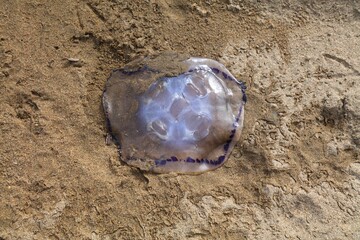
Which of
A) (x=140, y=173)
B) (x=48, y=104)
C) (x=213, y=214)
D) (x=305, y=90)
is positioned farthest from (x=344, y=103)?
(x=48, y=104)

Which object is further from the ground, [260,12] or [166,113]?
[260,12]

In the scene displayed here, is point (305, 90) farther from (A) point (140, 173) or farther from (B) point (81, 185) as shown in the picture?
(B) point (81, 185)

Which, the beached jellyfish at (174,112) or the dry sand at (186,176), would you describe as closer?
the dry sand at (186,176)

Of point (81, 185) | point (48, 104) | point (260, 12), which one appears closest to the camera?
point (81, 185)

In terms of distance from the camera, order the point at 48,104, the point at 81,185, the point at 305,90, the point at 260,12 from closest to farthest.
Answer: the point at 81,185 → the point at 48,104 → the point at 305,90 → the point at 260,12
